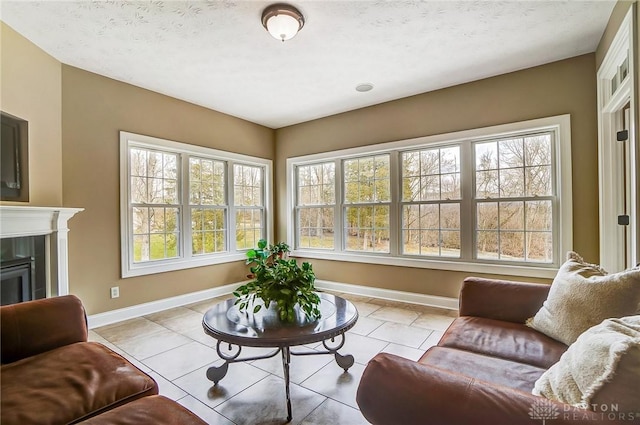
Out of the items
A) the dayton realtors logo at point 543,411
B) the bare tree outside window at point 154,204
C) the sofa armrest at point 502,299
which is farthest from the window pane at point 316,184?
the dayton realtors logo at point 543,411

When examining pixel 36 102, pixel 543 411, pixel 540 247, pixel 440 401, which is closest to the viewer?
pixel 543 411

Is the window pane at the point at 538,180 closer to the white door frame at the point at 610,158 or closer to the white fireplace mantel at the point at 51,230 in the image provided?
the white door frame at the point at 610,158

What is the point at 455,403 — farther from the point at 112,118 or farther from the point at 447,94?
the point at 112,118

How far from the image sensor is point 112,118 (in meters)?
3.43

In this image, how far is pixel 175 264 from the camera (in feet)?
13.0

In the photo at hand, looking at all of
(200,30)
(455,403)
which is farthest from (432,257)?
(200,30)

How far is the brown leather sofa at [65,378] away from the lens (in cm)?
114

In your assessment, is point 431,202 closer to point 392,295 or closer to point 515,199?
point 515,199

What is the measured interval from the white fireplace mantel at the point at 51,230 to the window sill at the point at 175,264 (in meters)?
0.70

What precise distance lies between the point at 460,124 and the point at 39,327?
13.7 ft

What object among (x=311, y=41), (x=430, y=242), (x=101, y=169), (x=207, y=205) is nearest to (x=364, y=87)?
(x=311, y=41)

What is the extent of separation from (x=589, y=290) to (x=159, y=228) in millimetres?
4161

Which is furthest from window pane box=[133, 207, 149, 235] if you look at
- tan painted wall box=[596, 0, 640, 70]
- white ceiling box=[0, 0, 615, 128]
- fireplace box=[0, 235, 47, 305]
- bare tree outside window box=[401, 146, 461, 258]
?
tan painted wall box=[596, 0, 640, 70]

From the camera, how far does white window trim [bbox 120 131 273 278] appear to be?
3.50 meters
